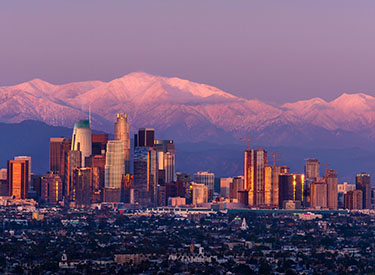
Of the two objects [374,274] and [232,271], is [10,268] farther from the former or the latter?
[374,274]

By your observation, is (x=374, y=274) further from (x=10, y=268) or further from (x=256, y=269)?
(x=10, y=268)

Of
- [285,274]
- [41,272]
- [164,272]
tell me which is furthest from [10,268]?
[285,274]

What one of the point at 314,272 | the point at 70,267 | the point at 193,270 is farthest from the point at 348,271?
the point at 70,267

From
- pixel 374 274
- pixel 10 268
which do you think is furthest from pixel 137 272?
pixel 374 274

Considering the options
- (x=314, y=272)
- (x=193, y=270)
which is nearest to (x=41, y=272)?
(x=193, y=270)

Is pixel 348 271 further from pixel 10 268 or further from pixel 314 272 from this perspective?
pixel 10 268

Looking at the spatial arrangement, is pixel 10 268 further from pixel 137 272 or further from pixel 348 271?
pixel 348 271
